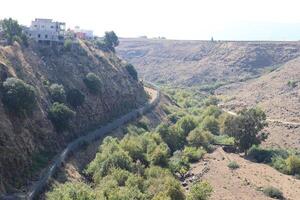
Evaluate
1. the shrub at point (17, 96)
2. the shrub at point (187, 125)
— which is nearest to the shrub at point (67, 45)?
the shrub at point (187, 125)

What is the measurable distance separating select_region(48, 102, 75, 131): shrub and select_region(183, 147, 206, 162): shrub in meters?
20.1

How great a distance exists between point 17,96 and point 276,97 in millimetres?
86070

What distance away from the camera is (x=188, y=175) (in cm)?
6938

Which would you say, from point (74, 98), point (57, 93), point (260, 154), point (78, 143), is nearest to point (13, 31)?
point (57, 93)

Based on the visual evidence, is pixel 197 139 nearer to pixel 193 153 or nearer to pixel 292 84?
pixel 193 153

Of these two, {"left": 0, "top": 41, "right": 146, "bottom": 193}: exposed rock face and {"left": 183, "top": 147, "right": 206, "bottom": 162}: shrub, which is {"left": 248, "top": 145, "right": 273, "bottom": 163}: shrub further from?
{"left": 0, "top": 41, "right": 146, "bottom": 193}: exposed rock face

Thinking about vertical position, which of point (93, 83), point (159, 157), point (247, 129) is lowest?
point (247, 129)

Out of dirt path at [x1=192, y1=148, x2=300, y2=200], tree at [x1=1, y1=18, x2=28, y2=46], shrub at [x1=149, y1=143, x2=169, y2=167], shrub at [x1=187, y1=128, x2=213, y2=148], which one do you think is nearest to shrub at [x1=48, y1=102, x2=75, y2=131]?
shrub at [x1=149, y1=143, x2=169, y2=167]

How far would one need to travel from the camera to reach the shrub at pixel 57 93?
80688 mm

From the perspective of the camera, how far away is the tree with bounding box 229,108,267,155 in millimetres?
84438

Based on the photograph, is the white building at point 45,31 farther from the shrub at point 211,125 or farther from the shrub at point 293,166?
the shrub at point 293,166

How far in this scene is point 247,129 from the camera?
3319 inches

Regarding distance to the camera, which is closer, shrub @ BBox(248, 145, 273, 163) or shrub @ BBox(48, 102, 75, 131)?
shrub @ BBox(48, 102, 75, 131)

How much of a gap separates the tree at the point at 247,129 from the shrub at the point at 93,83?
93.1 ft
